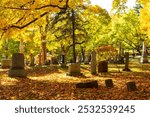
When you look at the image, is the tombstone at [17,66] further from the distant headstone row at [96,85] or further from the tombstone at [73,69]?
the distant headstone row at [96,85]

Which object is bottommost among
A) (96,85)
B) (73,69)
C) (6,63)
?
(96,85)

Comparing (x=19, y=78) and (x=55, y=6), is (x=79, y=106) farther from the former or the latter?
(x=19, y=78)

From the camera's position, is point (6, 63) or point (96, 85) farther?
point (6, 63)

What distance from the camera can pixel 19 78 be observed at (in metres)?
19.0

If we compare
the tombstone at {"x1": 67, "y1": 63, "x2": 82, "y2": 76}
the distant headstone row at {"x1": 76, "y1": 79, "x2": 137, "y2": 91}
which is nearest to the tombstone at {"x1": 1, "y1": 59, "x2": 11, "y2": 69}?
the tombstone at {"x1": 67, "y1": 63, "x2": 82, "y2": 76}

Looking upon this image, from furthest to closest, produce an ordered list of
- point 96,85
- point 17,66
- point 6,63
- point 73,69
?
point 6,63 < point 73,69 < point 17,66 < point 96,85

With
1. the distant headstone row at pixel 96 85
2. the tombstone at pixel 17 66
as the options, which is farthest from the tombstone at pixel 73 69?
the distant headstone row at pixel 96 85

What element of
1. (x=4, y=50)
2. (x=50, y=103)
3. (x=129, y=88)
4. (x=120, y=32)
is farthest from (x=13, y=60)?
(x=4, y=50)

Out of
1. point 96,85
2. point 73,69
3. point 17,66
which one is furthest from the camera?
point 73,69

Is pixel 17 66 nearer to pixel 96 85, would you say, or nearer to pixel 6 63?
pixel 96 85

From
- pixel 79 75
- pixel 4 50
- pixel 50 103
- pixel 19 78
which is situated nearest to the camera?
pixel 50 103

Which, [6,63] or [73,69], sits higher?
[6,63]

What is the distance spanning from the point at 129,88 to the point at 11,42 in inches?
1675

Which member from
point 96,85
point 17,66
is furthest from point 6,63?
point 96,85
